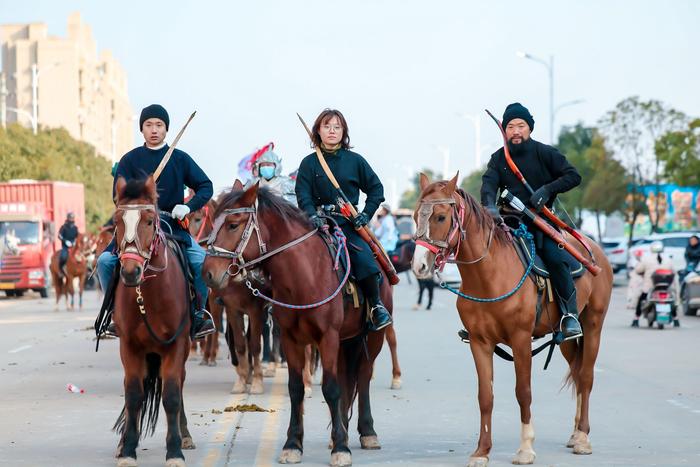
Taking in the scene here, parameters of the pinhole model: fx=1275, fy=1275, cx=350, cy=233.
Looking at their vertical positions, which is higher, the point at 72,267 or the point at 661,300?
the point at 72,267

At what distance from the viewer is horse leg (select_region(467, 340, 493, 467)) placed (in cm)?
949

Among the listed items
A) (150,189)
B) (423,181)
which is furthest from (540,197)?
(150,189)

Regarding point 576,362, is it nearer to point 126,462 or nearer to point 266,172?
point 126,462

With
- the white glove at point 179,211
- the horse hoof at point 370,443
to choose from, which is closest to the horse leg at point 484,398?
the horse hoof at point 370,443

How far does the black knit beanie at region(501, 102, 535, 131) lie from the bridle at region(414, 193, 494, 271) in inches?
52.8

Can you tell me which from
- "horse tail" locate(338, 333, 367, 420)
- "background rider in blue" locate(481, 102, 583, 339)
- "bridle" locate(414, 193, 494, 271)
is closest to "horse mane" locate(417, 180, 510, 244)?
"bridle" locate(414, 193, 494, 271)

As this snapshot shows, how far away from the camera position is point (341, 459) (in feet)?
31.3

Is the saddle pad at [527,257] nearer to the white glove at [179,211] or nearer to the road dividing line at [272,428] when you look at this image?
the road dividing line at [272,428]

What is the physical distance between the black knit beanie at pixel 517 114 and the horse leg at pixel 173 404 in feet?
11.1

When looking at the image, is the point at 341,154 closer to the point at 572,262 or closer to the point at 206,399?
the point at 572,262

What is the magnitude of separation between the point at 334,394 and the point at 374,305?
1084 millimetres

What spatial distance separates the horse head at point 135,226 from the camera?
898 cm

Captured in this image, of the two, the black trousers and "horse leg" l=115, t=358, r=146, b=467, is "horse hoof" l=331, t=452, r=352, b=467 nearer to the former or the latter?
"horse leg" l=115, t=358, r=146, b=467

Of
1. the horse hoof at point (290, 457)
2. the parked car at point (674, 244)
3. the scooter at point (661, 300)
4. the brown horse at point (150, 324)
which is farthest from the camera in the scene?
the parked car at point (674, 244)
